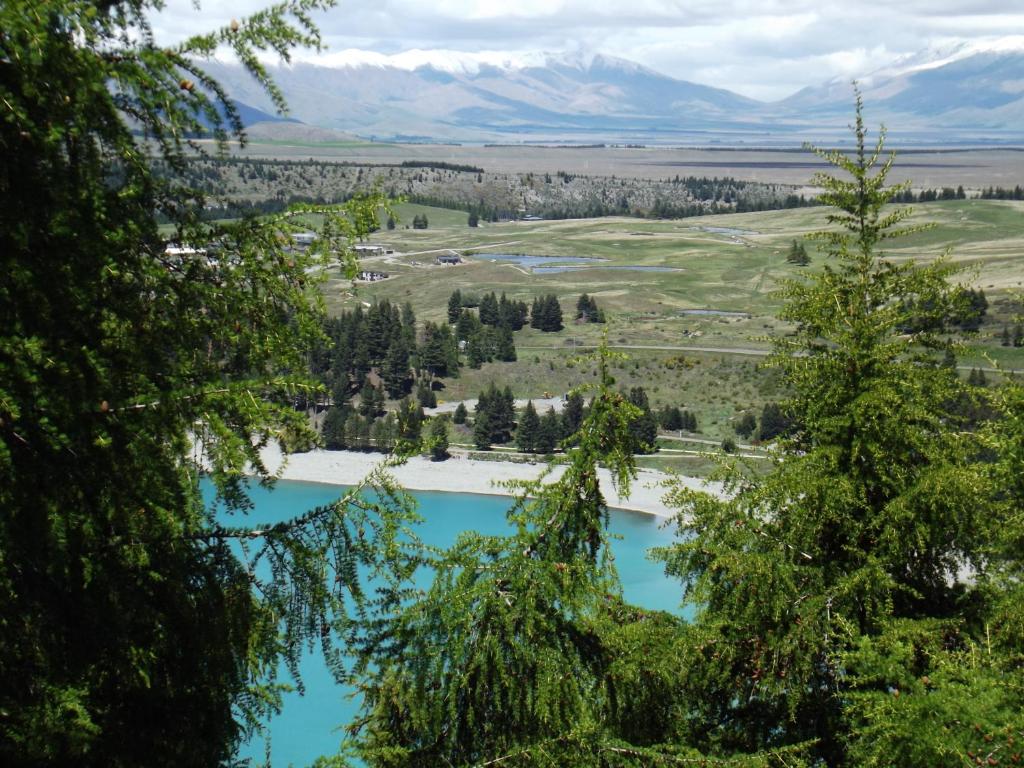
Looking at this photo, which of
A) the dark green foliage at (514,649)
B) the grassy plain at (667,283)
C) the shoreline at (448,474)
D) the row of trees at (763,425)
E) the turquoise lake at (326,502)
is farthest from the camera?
the grassy plain at (667,283)

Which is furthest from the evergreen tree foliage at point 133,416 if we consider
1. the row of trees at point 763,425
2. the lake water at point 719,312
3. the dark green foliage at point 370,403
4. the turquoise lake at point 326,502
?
the lake water at point 719,312

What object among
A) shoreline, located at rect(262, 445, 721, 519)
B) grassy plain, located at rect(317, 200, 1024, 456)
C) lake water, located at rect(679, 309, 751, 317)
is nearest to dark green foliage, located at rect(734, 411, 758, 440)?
grassy plain, located at rect(317, 200, 1024, 456)

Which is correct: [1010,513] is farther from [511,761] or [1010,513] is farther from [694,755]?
[511,761]

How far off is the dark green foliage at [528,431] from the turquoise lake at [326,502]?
6.67 meters

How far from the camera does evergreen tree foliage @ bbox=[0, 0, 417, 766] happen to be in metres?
3.70

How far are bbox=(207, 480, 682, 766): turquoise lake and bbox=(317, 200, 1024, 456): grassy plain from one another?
29.7 feet

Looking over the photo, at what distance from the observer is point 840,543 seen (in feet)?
30.4

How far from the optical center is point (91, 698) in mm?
4137

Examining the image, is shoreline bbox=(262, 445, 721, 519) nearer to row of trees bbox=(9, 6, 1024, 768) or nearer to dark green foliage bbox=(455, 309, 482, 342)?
dark green foliage bbox=(455, 309, 482, 342)

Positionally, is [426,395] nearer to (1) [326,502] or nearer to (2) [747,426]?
(2) [747,426]

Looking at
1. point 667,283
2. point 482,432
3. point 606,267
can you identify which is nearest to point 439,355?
point 482,432

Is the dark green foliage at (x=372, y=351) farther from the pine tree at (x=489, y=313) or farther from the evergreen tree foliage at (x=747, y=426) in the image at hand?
the evergreen tree foliage at (x=747, y=426)

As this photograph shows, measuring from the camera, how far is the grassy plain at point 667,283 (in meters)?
70.6

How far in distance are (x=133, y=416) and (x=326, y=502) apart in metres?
23.6
